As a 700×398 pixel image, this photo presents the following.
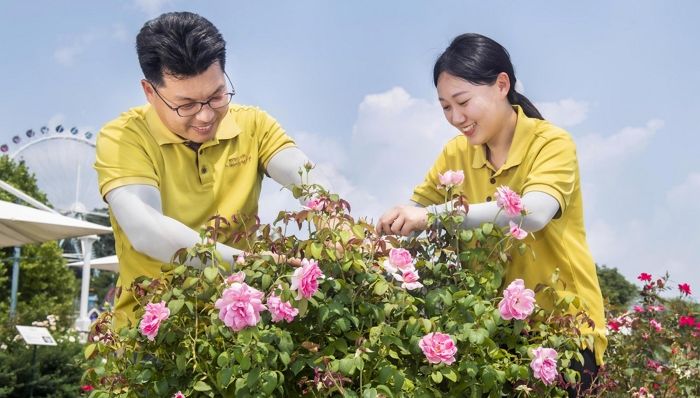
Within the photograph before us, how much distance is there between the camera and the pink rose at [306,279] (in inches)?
83.7

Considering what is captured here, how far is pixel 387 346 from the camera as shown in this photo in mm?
2248

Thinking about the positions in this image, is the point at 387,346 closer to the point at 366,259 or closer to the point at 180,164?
the point at 366,259

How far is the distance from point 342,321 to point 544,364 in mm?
649

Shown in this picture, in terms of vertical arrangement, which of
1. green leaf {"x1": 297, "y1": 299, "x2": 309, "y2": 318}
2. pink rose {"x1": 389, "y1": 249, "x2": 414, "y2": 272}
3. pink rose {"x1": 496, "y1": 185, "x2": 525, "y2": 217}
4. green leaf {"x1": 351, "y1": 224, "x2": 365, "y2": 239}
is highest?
pink rose {"x1": 496, "y1": 185, "x2": 525, "y2": 217}

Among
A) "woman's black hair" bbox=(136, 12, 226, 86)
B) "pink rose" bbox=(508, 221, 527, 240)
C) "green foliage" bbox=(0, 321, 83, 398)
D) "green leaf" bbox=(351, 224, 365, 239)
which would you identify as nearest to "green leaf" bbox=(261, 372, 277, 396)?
"green leaf" bbox=(351, 224, 365, 239)

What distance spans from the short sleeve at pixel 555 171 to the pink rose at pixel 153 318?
1.14 m

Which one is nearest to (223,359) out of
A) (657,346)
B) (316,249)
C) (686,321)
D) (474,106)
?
(316,249)

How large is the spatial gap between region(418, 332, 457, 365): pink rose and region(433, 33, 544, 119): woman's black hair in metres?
0.87

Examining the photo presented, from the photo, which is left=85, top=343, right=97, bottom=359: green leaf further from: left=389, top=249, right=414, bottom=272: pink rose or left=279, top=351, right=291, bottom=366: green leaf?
left=389, top=249, right=414, bottom=272: pink rose

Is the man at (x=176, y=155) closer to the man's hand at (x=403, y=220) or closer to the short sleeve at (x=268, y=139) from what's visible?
the short sleeve at (x=268, y=139)

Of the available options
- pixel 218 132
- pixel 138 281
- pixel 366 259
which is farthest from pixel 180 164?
pixel 366 259

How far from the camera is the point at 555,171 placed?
259 centimetres

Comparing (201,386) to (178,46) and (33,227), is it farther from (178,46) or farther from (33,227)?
(33,227)

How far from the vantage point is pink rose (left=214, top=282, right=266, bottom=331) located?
2113 millimetres
